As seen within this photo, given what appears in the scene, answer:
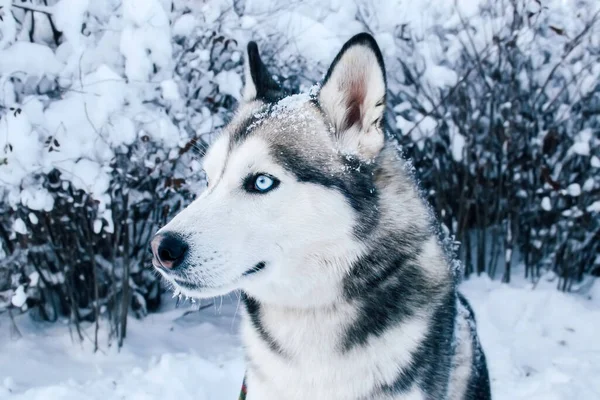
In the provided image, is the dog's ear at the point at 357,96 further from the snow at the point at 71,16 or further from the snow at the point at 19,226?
the snow at the point at 19,226

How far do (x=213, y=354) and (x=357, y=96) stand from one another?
262cm

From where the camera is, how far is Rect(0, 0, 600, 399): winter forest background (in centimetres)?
334

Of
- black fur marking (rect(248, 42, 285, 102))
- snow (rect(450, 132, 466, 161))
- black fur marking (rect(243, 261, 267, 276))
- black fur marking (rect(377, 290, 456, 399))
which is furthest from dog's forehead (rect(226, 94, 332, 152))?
snow (rect(450, 132, 466, 161))

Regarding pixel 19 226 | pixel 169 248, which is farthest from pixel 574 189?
pixel 19 226

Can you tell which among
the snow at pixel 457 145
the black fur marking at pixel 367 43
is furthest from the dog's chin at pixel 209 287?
the snow at pixel 457 145

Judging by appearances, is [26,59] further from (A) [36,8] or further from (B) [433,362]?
(B) [433,362]

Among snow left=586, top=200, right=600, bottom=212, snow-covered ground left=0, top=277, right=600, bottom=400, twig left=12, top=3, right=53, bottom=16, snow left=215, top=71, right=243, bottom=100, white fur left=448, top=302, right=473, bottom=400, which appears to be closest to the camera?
white fur left=448, top=302, right=473, bottom=400

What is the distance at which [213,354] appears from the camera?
4109mm

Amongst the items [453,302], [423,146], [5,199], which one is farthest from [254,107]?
[423,146]

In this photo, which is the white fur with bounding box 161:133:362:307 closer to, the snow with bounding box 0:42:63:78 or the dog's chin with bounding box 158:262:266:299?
the dog's chin with bounding box 158:262:266:299

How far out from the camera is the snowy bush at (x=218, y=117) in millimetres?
3320

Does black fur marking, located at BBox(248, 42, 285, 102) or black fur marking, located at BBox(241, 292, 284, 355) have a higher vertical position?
black fur marking, located at BBox(248, 42, 285, 102)

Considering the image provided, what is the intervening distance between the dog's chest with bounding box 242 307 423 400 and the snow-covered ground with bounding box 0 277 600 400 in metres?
1.51

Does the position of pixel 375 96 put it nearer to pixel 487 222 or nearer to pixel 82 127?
pixel 82 127
